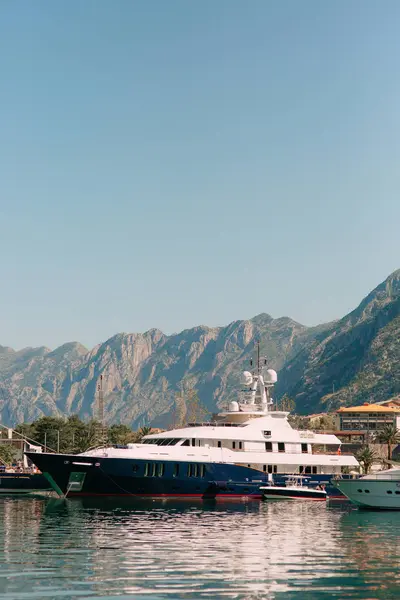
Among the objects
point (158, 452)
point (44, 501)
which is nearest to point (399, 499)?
point (158, 452)

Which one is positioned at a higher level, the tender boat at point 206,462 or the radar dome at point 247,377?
the radar dome at point 247,377

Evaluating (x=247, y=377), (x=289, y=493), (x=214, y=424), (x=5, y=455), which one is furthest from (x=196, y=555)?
(x=5, y=455)

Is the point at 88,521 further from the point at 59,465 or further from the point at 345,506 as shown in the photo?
the point at 345,506

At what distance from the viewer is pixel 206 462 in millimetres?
71312

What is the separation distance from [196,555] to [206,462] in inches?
1466

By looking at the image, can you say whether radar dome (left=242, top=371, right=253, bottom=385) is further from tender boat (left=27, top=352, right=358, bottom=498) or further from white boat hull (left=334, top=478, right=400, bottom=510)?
white boat hull (left=334, top=478, right=400, bottom=510)

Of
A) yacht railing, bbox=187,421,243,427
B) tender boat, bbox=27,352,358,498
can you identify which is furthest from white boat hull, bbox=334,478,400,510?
yacht railing, bbox=187,421,243,427

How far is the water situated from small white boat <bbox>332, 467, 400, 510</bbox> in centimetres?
336

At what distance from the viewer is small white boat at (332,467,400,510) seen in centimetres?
6012

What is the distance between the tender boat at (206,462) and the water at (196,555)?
11.7 metres

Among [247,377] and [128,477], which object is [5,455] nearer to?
[247,377]

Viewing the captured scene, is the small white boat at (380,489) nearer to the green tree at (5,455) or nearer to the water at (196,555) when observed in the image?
the water at (196,555)

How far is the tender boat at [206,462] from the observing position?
2719 inches

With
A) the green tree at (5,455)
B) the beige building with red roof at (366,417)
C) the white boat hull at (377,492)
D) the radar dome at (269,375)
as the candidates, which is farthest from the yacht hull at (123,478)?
the beige building with red roof at (366,417)
